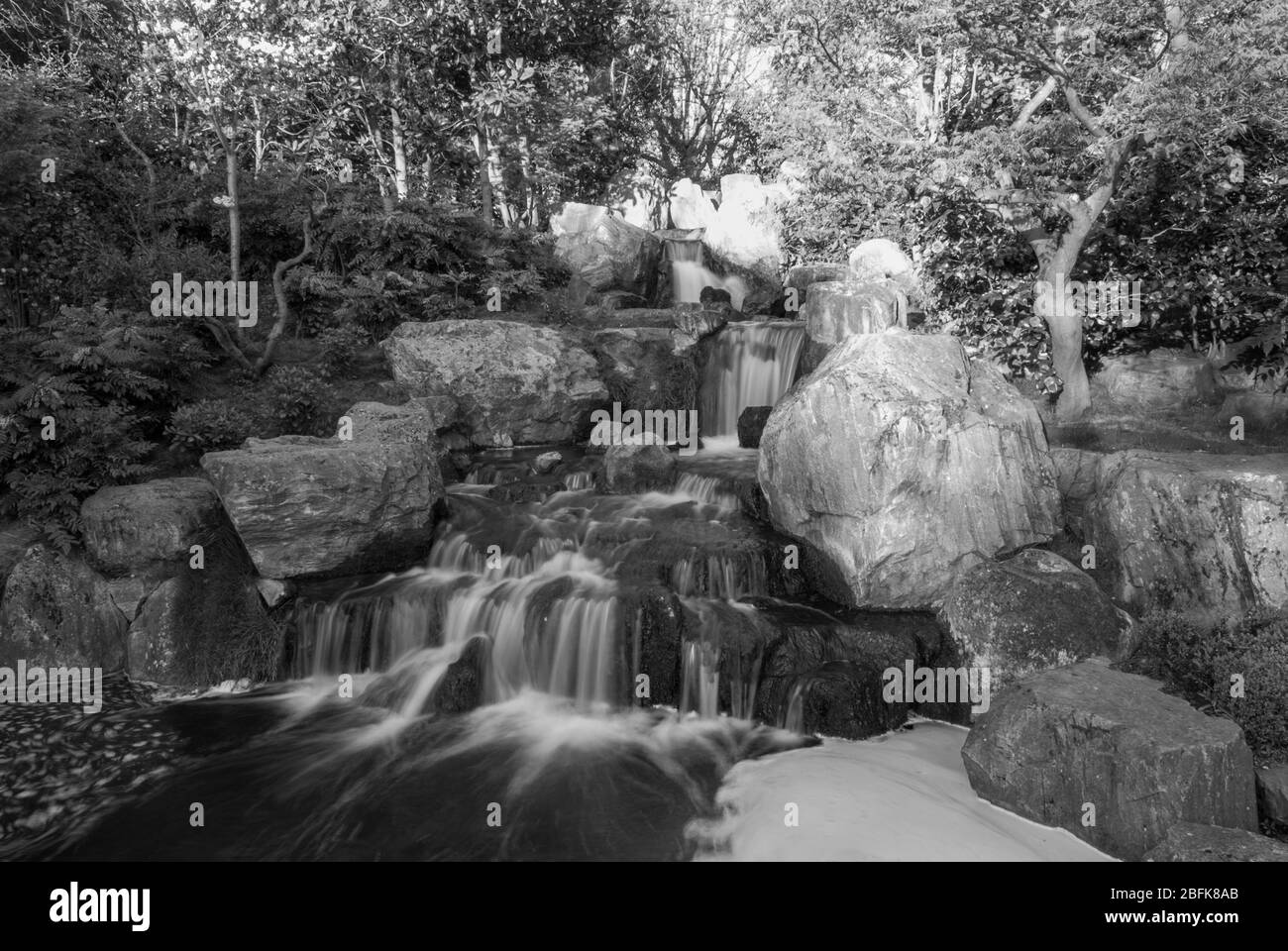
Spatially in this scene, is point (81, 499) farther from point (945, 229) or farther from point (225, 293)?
point (945, 229)

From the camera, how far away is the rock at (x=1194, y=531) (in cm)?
912

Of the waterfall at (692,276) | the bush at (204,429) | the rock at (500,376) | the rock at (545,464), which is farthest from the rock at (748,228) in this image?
the bush at (204,429)

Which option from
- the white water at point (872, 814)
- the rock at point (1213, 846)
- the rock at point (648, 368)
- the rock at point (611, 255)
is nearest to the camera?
the rock at point (1213, 846)

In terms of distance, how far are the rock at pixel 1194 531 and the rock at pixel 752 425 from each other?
20.0 feet

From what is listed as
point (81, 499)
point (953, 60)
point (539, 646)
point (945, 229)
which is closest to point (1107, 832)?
point (539, 646)

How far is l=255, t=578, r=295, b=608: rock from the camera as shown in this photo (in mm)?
10930

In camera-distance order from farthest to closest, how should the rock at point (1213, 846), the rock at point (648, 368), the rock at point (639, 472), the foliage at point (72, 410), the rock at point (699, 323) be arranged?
the rock at point (699, 323) → the rock at point (648, 368) → the rock at point (639, 472) → the foliage at point (72, 410) → the rock at point (1213, 846)

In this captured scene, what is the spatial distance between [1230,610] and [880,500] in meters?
4.02

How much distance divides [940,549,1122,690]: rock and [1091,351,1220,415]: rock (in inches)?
196

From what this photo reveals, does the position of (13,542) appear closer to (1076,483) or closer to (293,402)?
(293,402)

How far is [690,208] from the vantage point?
27.0 meters

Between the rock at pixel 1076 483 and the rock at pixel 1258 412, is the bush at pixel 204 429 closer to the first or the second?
the rock at pixel 1076 483

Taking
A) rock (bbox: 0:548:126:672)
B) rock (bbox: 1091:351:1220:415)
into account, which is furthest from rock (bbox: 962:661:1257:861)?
rock (bbox: 0:548:126:672)

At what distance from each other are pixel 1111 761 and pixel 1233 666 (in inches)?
95.6
